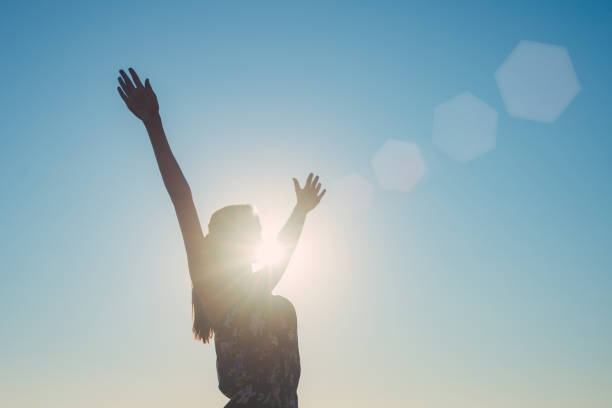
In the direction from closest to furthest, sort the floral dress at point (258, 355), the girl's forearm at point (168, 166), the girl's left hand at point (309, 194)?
the floral dress at point (258, 355) < the girl's forearm at point (168, 166) < the girl's left hand at point (309, 194)

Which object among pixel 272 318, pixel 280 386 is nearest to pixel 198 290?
pixel 272 318

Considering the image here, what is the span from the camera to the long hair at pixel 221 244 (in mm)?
3564

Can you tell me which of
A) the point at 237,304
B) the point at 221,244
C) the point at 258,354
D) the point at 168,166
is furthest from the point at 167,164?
the point at 258,354

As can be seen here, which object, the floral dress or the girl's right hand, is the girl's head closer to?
the floral dress

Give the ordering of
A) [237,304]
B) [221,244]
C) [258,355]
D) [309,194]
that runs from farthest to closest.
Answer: [309,194], [221,244], [237,304], [258,355]

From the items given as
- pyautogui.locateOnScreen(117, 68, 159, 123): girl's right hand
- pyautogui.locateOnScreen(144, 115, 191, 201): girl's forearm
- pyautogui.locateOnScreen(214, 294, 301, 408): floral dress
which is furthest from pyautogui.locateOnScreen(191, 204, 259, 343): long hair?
pyautogui.locateOnScreen(117, 68, 159, 123): girl's right hand

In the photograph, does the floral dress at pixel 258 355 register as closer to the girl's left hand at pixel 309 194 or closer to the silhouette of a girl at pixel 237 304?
the silhouette of a girl at pixel 237 304

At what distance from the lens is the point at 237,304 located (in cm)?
355

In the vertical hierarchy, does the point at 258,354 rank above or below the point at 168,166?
below

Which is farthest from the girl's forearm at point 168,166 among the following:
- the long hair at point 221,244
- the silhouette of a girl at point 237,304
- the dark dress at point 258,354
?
the dark dress at point 258,354

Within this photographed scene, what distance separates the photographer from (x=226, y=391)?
341 cm

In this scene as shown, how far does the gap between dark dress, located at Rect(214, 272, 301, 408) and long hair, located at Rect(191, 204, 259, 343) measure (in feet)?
0.87

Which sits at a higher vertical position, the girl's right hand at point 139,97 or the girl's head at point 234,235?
the girl's right hand at point 139,97

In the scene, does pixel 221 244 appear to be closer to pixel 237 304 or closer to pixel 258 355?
pixel 237 304
